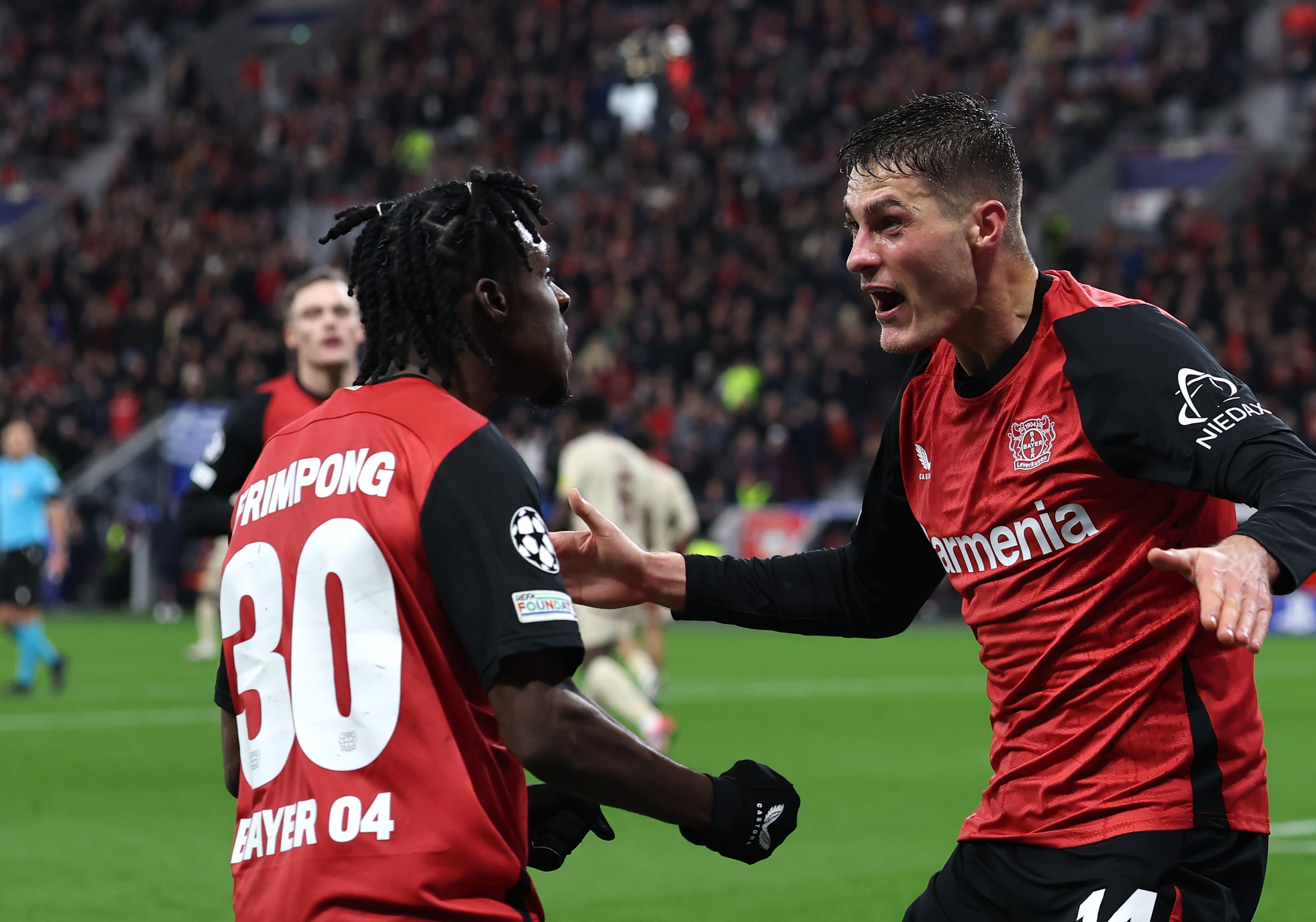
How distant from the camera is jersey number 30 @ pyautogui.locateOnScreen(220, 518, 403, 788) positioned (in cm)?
285

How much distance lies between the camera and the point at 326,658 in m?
2.89

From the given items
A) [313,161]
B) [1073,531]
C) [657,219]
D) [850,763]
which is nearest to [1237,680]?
[1073,531]

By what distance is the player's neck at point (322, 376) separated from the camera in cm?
815

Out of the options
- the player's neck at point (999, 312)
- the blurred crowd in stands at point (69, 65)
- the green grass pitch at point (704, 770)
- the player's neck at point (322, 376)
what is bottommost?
the green grass pitch at point (704, 770)

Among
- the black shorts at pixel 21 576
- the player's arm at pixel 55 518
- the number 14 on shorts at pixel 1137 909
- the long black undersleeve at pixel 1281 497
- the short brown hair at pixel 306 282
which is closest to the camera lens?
the long black undersleeve at pixel 1281 497

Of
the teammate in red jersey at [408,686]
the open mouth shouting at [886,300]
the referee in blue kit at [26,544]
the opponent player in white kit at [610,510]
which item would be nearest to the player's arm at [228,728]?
the teammate in red jersey at [408,686]

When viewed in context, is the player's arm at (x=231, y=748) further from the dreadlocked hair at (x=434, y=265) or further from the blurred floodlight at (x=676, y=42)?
the blurred floodlight at (x=676, y=42)

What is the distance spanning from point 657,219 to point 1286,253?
10.9 metres

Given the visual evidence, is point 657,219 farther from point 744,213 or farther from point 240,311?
point 240,311

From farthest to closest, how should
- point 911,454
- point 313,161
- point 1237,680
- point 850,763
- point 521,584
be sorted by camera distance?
A: point 313,161 → point 850,763 → point 911,454 → point 1237,680 → point 521,584

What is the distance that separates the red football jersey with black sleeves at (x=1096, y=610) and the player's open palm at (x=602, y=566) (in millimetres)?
768

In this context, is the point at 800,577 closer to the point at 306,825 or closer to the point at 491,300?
the point at 491,300

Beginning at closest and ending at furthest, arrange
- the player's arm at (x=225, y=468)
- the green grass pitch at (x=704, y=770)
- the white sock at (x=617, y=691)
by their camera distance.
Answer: the green grass pitch at (x=704, y=770) → the player's arm at (x=225, y=468) → the white sock at (x=617, y=691)

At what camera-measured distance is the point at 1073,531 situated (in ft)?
11.6
